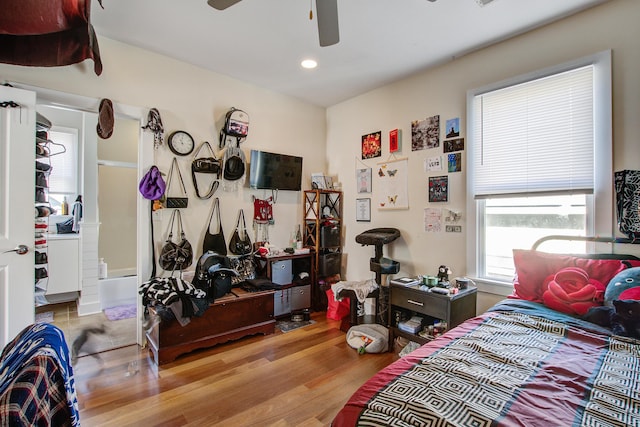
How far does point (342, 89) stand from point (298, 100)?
2.15 ft

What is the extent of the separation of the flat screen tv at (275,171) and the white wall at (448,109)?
1.96ft

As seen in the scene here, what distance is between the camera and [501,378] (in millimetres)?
1108

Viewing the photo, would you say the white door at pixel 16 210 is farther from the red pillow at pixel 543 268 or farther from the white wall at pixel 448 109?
the red pillow at pixel 543 268

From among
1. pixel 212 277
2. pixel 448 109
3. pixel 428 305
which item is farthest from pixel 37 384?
pixel 448 109

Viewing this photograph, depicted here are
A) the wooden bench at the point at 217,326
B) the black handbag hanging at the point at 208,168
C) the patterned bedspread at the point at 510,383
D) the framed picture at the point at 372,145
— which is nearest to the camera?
the patterned bedspread at the point at 510,383

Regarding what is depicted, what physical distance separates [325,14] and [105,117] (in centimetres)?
208

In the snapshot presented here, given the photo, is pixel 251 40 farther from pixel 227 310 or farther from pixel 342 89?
pixel 227 310

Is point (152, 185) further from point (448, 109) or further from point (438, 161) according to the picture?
point (448, 109)

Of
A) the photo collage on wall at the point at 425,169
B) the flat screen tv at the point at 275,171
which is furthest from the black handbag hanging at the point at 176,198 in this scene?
the photo collage on wall at the point at 425,169

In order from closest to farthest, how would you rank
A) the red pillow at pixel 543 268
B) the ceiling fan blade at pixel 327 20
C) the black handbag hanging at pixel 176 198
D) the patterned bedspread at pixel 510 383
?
the patterned bedspread at pixel 510 383 → the ceiling fan blade at pixel 327 20 → the red pillow at pixel 543 268 → the black handbag hanging at pixel 176 198

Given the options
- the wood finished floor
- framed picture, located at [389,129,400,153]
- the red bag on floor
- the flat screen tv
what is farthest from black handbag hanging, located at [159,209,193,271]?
framed picture, located at [389,129,400,153]

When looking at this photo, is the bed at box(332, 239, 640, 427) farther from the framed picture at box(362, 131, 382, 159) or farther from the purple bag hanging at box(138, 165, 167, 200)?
the purple bag hanging at box(138, 165, 167, 200)

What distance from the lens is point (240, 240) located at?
342 centimetres

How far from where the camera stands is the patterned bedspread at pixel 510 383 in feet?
2.98
